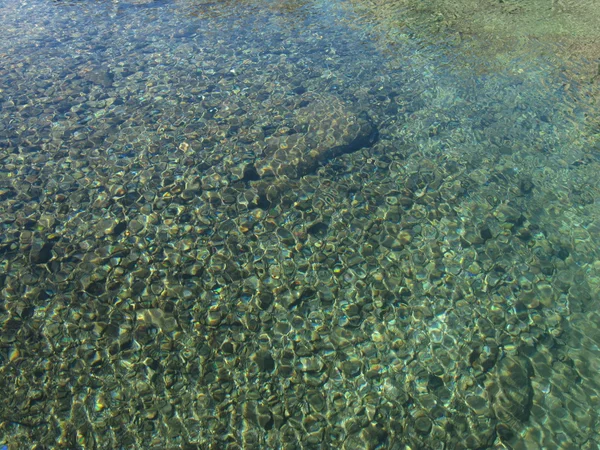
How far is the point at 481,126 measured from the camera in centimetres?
766

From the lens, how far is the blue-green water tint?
13.5 feet

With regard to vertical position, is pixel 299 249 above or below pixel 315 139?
below

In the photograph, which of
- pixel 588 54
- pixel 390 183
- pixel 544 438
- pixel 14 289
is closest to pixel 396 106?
pixel 390 183

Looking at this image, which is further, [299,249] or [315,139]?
[315,139]

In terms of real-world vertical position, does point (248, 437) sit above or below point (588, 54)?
below

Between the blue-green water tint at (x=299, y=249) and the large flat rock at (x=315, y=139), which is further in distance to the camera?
the large flat rock at (x=315, y=139)

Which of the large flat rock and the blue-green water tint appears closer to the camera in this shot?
the blue-green water tint

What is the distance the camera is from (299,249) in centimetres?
557

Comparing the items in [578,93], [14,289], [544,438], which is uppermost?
[578,93]

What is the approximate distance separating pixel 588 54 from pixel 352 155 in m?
5.99

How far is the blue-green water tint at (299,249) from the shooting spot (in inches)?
162

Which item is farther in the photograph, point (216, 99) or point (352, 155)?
point (216, 99)

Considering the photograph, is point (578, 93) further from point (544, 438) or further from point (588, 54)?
point (544, 438)

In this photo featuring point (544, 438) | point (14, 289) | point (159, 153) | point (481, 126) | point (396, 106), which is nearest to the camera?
point (544, 438)
